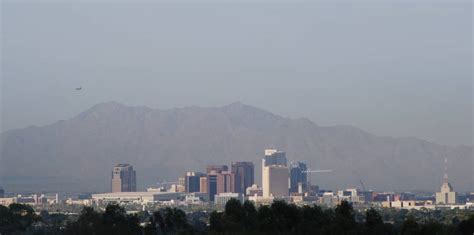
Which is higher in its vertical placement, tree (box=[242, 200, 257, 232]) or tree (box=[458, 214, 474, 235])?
tree (box=[242, 200, 257, 232])

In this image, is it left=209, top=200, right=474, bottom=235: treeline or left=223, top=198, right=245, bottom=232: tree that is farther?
left=223, top=198, right=245, bottom=232: tree

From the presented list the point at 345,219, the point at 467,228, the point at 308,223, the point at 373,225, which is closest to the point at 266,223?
the point at 308,223

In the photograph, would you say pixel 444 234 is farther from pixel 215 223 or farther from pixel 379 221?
pixel 215 223

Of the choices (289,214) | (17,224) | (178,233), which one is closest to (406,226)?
(289,214)

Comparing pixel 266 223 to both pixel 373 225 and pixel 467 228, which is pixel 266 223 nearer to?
pixel 373 225

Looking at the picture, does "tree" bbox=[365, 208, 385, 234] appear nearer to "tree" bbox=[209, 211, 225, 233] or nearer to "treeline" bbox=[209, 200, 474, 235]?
"treeline" bbox=[209, 200, 474, 235]

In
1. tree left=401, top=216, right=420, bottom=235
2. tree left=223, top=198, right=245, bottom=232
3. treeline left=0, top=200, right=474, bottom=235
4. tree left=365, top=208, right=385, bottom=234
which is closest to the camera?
tree left=401, top=216, right=420, bottom=235

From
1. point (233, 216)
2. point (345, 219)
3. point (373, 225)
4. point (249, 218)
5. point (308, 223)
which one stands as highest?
point (233, 216)

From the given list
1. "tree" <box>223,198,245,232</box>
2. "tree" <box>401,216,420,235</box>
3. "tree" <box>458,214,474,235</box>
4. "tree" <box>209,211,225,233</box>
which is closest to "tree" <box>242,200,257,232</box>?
"tree" <box>223,198,245,232</box>

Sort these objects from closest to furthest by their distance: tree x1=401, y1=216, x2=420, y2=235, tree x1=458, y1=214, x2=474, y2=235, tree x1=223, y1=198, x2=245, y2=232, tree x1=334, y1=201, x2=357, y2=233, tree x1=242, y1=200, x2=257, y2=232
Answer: tree x1=401, y1=216, x2=420, y2=235 < tree x1=458, y1=214, x2=474, y2=235 < tree x1=334, y1=201, x2=357, y2=233 < tree x1=223, y1=198, x2=245, y2=232 < tree x1=242, y1=200, x2=257, y2=232
